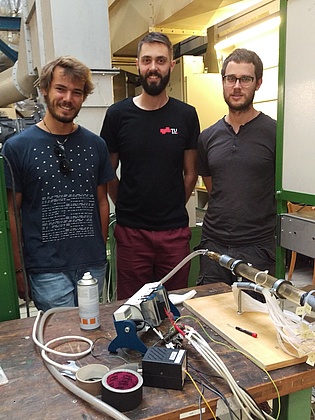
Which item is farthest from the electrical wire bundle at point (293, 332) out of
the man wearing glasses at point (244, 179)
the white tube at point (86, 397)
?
the man wearing glasses at point (244, 179)

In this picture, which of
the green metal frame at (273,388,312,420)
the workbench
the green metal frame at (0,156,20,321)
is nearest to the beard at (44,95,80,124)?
the green metal frame at (0,156,20,321)

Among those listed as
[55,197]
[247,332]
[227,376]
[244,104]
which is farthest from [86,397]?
[244,104]

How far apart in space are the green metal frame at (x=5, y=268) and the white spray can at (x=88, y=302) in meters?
0.31

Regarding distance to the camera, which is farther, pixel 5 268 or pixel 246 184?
pixel 246 184

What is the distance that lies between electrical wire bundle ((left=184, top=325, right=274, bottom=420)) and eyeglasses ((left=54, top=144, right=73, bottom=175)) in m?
0.75

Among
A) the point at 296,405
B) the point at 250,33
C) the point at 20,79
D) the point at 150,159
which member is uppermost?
the point at 250,33

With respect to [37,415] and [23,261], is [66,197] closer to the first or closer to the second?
[23,261]

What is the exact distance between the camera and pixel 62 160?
1.43 metres

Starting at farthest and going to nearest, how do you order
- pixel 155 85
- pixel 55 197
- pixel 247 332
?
pixel 155 85, pixel 55 197, pixel 247 332

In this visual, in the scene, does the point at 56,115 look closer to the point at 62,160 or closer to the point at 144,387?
the point at 62,160

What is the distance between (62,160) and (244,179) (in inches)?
28.7

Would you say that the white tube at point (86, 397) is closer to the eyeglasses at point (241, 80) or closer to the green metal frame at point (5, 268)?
the green metal frame at point (5, 268)

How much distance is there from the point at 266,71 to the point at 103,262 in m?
2.31

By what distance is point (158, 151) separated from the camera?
1.75 metres
